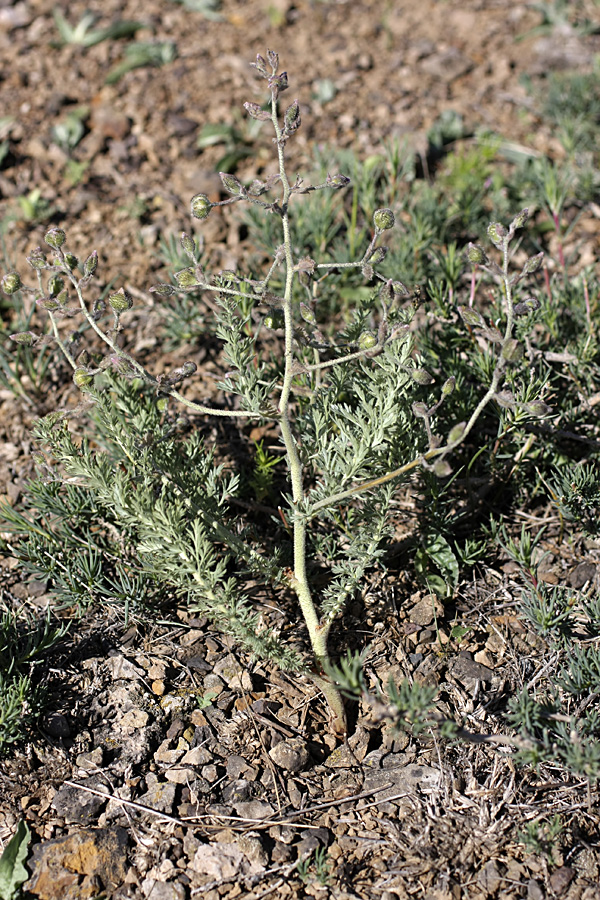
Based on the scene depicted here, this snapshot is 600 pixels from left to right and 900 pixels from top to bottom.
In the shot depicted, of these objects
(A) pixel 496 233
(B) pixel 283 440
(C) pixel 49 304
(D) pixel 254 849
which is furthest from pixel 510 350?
(D) pixel 254 849

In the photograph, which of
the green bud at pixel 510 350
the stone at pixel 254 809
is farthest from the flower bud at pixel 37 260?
the stone at pixel 254 809

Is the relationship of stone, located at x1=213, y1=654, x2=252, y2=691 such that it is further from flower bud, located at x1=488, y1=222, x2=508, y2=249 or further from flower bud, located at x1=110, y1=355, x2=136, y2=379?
flower bud, located at x1=488, y1=222, x2=508, y2=249

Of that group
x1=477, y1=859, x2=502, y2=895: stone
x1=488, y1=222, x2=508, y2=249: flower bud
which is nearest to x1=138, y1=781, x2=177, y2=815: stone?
x1=477, y1=859, x2=502, y2=895: stone

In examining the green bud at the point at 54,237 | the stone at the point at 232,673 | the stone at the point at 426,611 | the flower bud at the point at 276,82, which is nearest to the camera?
the flower bud at the point at 276,82

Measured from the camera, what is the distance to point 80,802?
2.41 m

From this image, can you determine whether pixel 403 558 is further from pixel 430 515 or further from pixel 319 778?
pixel 319 778

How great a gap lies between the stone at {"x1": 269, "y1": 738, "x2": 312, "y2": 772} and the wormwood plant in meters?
0.16

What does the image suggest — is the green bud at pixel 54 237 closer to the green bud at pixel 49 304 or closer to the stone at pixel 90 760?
the green bud at pixel 49 304

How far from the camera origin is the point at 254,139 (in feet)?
15.9

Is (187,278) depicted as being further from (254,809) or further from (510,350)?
(254,809)

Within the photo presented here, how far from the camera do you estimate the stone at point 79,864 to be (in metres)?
2.23

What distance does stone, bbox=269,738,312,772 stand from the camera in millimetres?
2484

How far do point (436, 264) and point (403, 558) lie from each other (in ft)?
5.14

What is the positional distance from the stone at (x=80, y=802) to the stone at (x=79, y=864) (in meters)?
0.05
